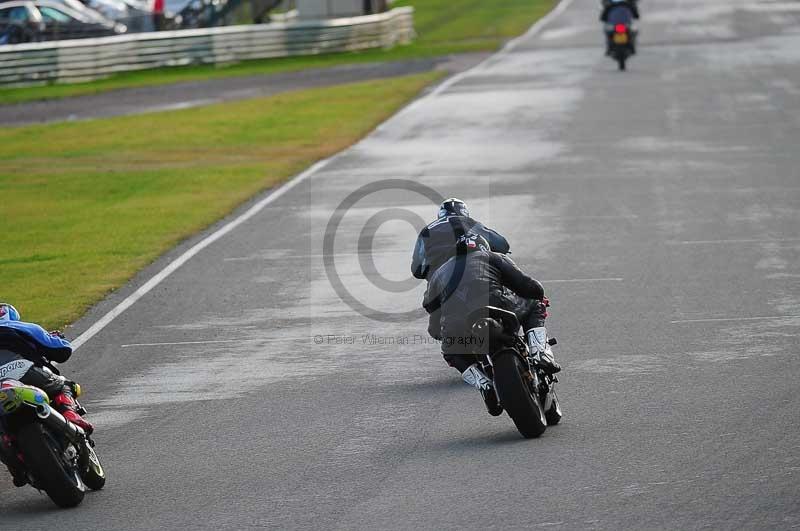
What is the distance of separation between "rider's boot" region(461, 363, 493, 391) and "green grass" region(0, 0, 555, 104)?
101 ft

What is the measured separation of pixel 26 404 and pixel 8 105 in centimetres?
3067

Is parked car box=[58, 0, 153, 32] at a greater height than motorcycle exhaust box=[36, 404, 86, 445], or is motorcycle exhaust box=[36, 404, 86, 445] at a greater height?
motorcycle exhaust box=[36, 404, 86, 445]

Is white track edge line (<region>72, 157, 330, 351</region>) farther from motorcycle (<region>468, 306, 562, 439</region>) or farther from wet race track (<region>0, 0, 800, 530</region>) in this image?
motorcycle (<region>468, 306, 562, 439</region>)

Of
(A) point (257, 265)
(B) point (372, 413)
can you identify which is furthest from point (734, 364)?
(A) point (257, 265)

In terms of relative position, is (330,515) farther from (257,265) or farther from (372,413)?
(257,265)

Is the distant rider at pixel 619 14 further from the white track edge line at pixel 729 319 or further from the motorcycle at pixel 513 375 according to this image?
the motorcycle at pixel 513 375

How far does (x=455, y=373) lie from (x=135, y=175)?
605 inches

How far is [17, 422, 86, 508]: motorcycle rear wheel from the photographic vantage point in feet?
28.0

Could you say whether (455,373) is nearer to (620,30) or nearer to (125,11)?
(620,30)

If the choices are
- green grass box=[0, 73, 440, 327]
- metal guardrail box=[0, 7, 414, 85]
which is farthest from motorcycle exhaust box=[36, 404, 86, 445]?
metal guardrail box=[0, 7, 414, 85]

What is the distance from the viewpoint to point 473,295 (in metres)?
9.72

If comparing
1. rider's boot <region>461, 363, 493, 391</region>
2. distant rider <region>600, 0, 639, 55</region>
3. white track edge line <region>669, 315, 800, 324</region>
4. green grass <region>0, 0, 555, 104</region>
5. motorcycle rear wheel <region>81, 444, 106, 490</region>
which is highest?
rider's boot <region>461, 363, 493, 391</region>

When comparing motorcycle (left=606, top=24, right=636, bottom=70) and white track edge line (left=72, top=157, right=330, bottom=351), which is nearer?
white track edge line (left=72, top=157, right=330, bottom=351)

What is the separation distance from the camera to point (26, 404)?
8.55 meters
